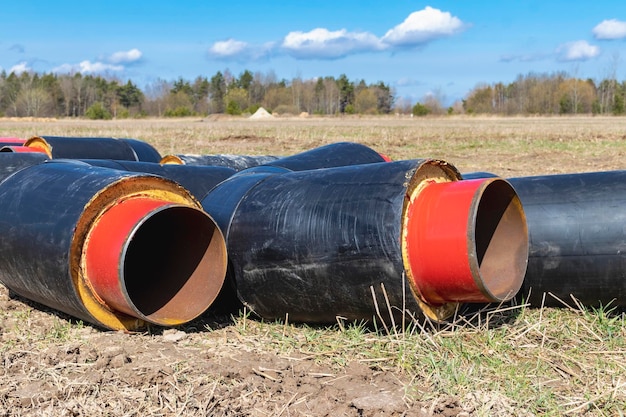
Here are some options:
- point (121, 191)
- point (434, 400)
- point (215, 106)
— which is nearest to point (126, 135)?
point (121, 191)

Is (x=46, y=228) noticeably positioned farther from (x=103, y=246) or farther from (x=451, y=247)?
(x=451, y=247)

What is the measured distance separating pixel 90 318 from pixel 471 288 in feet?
6.95

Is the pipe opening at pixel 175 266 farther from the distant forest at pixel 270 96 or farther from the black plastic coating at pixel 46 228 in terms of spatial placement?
the distant forest at pixel 270 96

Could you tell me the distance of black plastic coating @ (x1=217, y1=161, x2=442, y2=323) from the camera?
3.36 metres

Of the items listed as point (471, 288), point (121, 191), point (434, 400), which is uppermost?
point (121, 191)

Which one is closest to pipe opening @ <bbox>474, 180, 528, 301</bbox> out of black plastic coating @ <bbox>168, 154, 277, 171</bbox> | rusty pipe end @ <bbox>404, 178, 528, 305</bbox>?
rusty pipe end @ <bbox>404, 178, 528, 305</bbox>

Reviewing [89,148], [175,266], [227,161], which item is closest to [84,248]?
[175,266]

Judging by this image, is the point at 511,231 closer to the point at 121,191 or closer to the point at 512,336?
the point at 512,336

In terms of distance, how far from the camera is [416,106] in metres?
81.1

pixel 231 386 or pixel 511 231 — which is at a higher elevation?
pixel 511 231

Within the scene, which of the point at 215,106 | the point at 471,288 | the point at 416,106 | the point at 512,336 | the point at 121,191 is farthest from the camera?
the point at 215,106

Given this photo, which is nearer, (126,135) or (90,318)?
(90,318)

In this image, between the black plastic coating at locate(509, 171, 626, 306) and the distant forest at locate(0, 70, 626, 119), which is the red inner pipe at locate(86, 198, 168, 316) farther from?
the distant forest at locate(0, 70, 626, 119)

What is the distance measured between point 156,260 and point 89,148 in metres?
3.08
